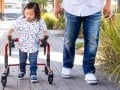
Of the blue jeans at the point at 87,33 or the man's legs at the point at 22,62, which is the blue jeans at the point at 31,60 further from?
the blue jeans at the point at 87,33

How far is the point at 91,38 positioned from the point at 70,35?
33 centimetres

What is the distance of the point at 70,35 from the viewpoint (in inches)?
239

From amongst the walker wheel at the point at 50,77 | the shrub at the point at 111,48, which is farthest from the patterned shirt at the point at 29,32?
the shrub at the point at 111,48

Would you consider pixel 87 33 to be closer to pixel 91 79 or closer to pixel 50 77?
pixel 91 79

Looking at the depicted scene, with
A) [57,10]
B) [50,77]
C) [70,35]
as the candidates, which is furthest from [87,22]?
[50,77]

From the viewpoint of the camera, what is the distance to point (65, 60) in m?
6.32

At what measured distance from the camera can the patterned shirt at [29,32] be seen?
5930mm

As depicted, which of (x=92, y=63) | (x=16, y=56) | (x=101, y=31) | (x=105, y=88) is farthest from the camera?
(x=16, y=56)

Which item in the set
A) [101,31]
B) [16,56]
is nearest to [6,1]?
[16,56]

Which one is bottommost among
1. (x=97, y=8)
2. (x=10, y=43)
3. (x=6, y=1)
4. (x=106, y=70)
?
(x=6, y=1)

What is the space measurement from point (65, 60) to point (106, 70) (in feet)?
2.14

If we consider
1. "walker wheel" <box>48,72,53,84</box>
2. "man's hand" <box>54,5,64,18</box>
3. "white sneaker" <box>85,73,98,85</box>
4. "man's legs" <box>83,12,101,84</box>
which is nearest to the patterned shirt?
"man's hand" <box>54,5,64,18</box>

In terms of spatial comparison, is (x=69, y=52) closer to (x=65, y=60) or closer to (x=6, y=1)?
(x=65, y=60)

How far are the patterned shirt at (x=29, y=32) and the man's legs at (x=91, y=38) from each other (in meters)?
0.61
